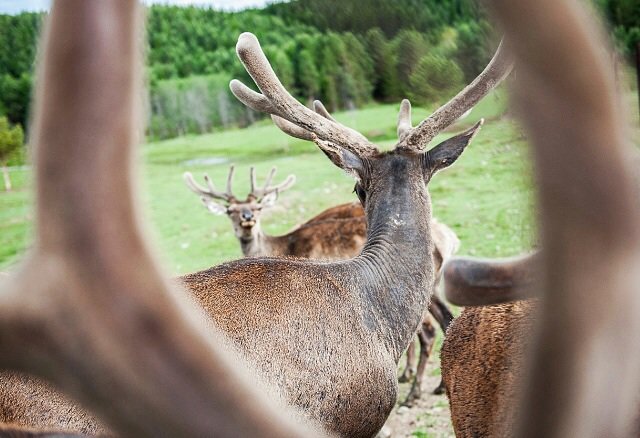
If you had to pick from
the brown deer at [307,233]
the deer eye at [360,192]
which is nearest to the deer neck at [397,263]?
the deer eye at [360,192]

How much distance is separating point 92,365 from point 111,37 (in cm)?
24

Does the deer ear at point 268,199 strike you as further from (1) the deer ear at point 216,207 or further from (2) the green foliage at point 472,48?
(2) the green foliage at point 472,48

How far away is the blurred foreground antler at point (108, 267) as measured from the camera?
0.48m

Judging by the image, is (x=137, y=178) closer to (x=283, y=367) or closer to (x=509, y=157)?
(x=509, y=157)

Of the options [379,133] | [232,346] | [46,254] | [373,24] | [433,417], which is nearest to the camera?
[46,254]

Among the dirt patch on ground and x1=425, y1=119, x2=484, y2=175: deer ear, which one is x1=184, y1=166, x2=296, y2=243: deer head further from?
x1=425, y1=119, x2=484, y2=175: deer ear

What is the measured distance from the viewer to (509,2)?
40 cm

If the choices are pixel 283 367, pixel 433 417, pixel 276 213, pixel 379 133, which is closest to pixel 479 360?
pixel 283 367

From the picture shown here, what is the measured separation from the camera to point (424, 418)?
5.40 metres

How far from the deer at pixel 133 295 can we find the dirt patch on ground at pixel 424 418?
4.73 metres

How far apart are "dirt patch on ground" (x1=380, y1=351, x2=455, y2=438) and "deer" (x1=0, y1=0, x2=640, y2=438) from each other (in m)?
4.73

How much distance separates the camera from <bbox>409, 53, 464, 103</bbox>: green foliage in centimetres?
75

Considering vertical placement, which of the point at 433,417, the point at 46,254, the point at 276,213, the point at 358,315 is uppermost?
the point at 46,254

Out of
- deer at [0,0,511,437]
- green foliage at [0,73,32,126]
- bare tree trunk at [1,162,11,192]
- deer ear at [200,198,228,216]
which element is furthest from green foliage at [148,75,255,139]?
deer at [0,0,511,437]
